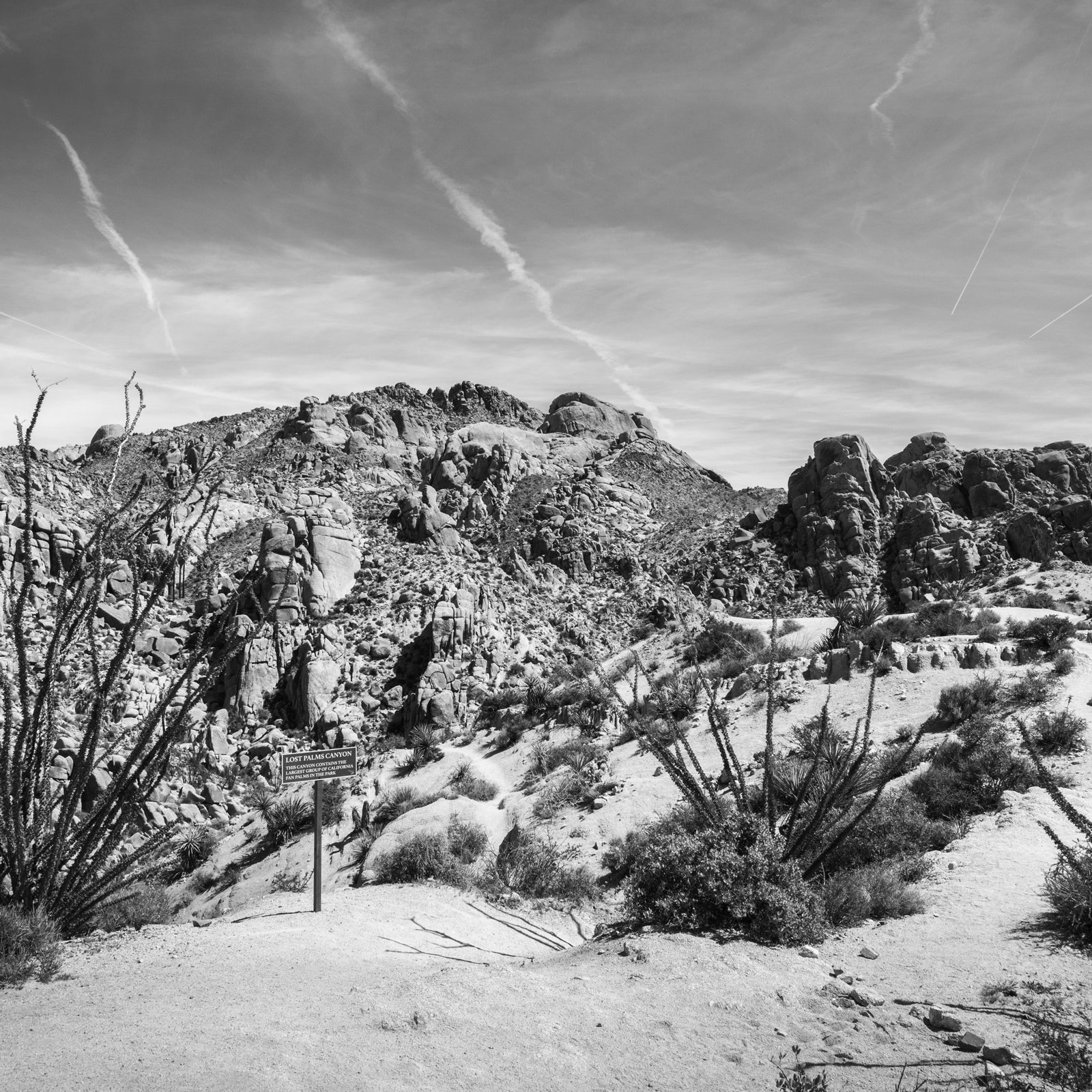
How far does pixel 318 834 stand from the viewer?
11078 millimetres

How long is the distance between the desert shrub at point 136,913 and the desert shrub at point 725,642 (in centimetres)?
1620

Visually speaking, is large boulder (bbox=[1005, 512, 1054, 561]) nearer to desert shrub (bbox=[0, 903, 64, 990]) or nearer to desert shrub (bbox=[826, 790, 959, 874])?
desert shrub (bbox=[826, 790, 959, 874])

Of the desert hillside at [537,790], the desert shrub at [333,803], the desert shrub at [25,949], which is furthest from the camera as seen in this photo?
the desert shrub at [333,803]

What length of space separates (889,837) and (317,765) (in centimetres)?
887

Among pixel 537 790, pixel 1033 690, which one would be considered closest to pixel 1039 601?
pixel 1033 690

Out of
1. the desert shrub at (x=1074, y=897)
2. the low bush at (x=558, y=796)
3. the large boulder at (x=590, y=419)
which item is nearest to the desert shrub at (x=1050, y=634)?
the desert shrub at (x=1074, y=897)

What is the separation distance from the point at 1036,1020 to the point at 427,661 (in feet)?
95.0

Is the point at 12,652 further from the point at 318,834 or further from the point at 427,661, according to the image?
the point at 318,834

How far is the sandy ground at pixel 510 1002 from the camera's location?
16.6 feet

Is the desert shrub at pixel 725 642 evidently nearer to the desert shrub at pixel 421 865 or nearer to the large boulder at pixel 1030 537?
the desert shrub at pixel 421 865

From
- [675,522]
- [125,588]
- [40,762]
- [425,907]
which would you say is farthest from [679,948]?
[675,522]

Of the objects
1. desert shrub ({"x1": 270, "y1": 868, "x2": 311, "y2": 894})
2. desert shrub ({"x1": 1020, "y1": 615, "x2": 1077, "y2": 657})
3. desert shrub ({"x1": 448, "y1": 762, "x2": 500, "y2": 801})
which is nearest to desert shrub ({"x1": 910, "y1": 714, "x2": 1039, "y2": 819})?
desert shrub ({"x1": 1020, "y1": 615, "x2": 1077, "y2": 657})

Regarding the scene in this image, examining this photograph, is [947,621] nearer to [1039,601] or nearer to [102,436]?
[1039,601]

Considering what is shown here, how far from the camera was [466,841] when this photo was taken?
47.2ft
